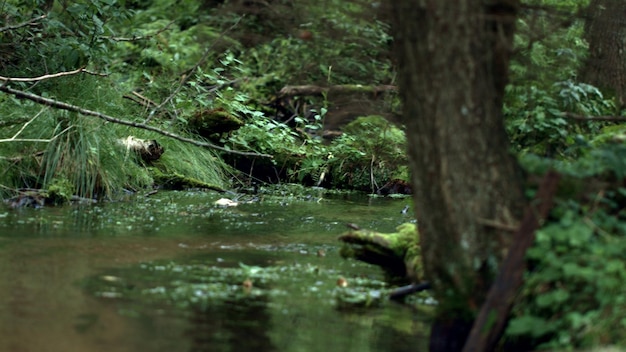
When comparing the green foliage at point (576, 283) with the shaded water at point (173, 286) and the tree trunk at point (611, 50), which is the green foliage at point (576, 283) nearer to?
the shaded water at point (173, 286)

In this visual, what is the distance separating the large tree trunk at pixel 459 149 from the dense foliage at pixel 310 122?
21 cm

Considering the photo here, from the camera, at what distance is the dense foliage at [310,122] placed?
368 cm

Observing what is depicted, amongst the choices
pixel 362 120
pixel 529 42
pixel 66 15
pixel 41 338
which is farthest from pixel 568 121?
pixel 66 15

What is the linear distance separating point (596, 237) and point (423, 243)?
767 mm

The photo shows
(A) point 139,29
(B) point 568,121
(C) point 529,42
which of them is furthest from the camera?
(A) point 139,29


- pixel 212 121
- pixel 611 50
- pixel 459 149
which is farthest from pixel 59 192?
pixel 611 50

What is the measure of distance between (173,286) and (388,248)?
4.40 feet

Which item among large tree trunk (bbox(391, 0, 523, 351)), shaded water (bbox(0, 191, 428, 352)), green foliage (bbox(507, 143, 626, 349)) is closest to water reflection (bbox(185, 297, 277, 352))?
shaded water (bbox(0, 191, 428, 352))

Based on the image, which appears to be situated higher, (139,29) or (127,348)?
(139,29)

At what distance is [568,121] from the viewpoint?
24.1ft

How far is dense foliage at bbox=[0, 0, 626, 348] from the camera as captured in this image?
368 centimetres

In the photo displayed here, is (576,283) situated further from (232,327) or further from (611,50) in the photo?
(611,50)

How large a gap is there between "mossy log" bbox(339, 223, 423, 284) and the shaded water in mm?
212

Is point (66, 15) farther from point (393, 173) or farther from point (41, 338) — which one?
point (41, 338)
